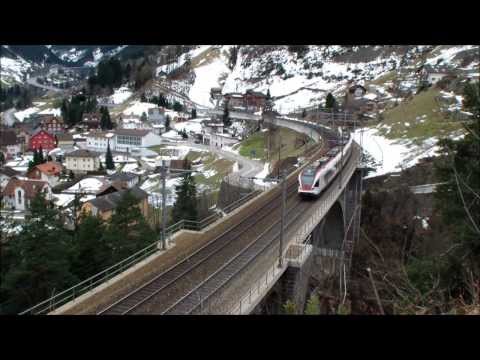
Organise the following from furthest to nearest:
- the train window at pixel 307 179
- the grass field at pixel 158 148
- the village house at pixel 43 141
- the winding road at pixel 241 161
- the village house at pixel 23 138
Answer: the village house at pixel 43 141 → the village house at pixel 23 138 → the grass field at pixel 158 148 → the winding road at pixel 241 161 → the train window at pixel 307 179

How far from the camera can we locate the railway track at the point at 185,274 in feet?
28.0

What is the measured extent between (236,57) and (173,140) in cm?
5258

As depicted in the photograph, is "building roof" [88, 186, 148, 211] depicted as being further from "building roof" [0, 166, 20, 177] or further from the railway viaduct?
the railway viaduct

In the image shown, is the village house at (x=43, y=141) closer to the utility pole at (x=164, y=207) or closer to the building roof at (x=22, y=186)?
the building roof at (x=22, y=186)

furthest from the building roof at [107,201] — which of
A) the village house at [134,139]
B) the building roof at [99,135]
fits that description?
the building roof at [99,135]

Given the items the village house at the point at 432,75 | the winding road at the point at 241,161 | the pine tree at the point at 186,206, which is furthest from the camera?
the village house at the point at 432,75

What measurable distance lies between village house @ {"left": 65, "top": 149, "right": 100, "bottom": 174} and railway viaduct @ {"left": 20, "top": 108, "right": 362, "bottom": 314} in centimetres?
3142

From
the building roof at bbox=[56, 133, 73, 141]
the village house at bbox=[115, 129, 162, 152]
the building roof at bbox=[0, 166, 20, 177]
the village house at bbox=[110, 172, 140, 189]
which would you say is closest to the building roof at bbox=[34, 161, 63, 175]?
the building roof at bbox=[0, 166, 20, 177]

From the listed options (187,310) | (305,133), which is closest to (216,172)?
(305,133)

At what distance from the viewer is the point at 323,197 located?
766 inches

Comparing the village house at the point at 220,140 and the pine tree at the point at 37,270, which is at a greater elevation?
the village house at the point at 220,140

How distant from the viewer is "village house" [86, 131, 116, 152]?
55719 mm

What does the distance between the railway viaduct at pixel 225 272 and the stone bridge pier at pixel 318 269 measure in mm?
27
